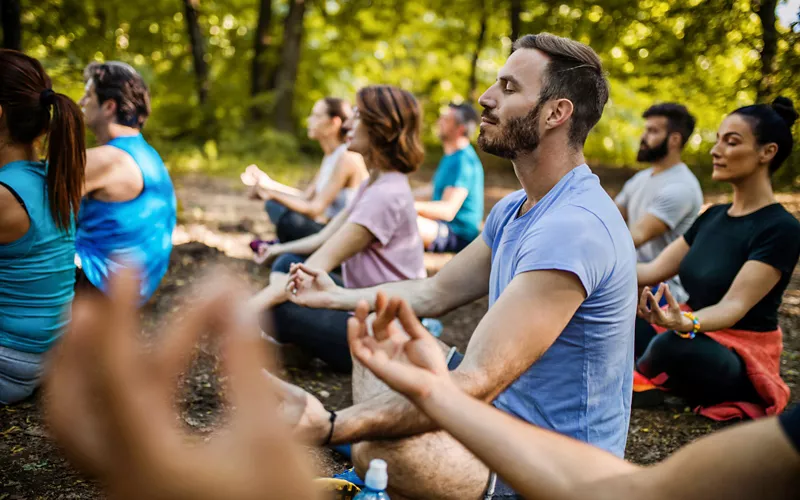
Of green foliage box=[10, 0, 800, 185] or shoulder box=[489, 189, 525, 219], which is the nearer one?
shoulder box=[489, 189, 525, 219]

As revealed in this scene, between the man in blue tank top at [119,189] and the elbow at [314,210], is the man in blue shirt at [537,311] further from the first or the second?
the elbow at [314,210]

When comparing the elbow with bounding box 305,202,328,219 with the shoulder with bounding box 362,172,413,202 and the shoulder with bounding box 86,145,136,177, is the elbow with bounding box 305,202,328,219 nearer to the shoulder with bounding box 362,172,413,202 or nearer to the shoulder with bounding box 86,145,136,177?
the shoulder with bounding box 362,172,413,202

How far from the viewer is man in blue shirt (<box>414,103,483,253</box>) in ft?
19.8

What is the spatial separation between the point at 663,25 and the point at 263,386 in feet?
37.5

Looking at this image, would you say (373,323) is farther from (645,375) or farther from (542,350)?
(645,375)

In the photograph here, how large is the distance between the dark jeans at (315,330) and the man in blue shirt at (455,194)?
228 centimetres

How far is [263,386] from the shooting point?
3.06ft

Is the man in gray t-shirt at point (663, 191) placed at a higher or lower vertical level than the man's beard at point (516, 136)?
lower

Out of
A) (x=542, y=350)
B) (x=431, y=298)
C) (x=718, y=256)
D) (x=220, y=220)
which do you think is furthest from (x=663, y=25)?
(x=542, y=350)

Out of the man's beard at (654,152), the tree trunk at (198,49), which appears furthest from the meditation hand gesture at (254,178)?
the tree trunk at (198,49)

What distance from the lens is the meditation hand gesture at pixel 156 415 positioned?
82 centimetres

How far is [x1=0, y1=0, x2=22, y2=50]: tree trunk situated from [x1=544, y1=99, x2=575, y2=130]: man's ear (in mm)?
5413

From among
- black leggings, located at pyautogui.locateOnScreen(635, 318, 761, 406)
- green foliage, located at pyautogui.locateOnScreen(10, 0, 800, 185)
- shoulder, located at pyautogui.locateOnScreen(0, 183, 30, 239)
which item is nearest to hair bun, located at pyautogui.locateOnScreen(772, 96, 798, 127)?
black leggings, located at pyautogui.locateOnScreen(635, 318, 761, 406)

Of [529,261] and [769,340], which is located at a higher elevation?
[529,261]
